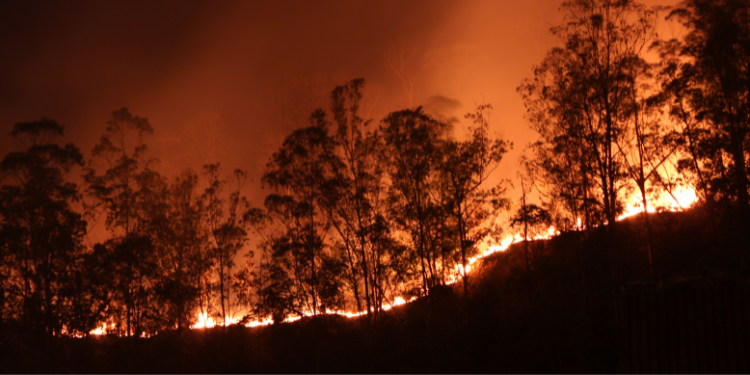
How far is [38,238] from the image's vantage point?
73.0ft

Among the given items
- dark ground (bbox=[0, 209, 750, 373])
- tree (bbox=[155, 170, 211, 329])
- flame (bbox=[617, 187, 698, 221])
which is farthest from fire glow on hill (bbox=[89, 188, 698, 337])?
tree (bbox=[155, 170, 211, 329])

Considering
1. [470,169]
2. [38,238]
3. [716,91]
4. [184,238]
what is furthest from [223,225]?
[716,91]

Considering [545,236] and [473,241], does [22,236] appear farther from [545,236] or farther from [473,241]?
[545,236]

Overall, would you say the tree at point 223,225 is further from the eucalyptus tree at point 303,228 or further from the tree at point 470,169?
the tree at point 470,169

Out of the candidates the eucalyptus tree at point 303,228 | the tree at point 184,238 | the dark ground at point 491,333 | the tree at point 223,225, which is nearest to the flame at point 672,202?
the dark ground at point 491,333

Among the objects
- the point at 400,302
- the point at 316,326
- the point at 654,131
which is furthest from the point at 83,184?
the point at 654,131

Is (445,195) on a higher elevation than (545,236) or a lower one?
higher

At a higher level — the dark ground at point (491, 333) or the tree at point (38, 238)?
the tree at point (38, 238)

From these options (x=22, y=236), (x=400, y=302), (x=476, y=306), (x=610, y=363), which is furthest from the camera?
(x=400, y=302)

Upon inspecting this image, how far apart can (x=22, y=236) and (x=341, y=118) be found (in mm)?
15062

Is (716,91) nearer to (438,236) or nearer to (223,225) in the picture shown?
(438,236)

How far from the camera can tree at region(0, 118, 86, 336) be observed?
21812mm

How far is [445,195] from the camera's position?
985 inches

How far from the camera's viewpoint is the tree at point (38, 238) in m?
21.8
